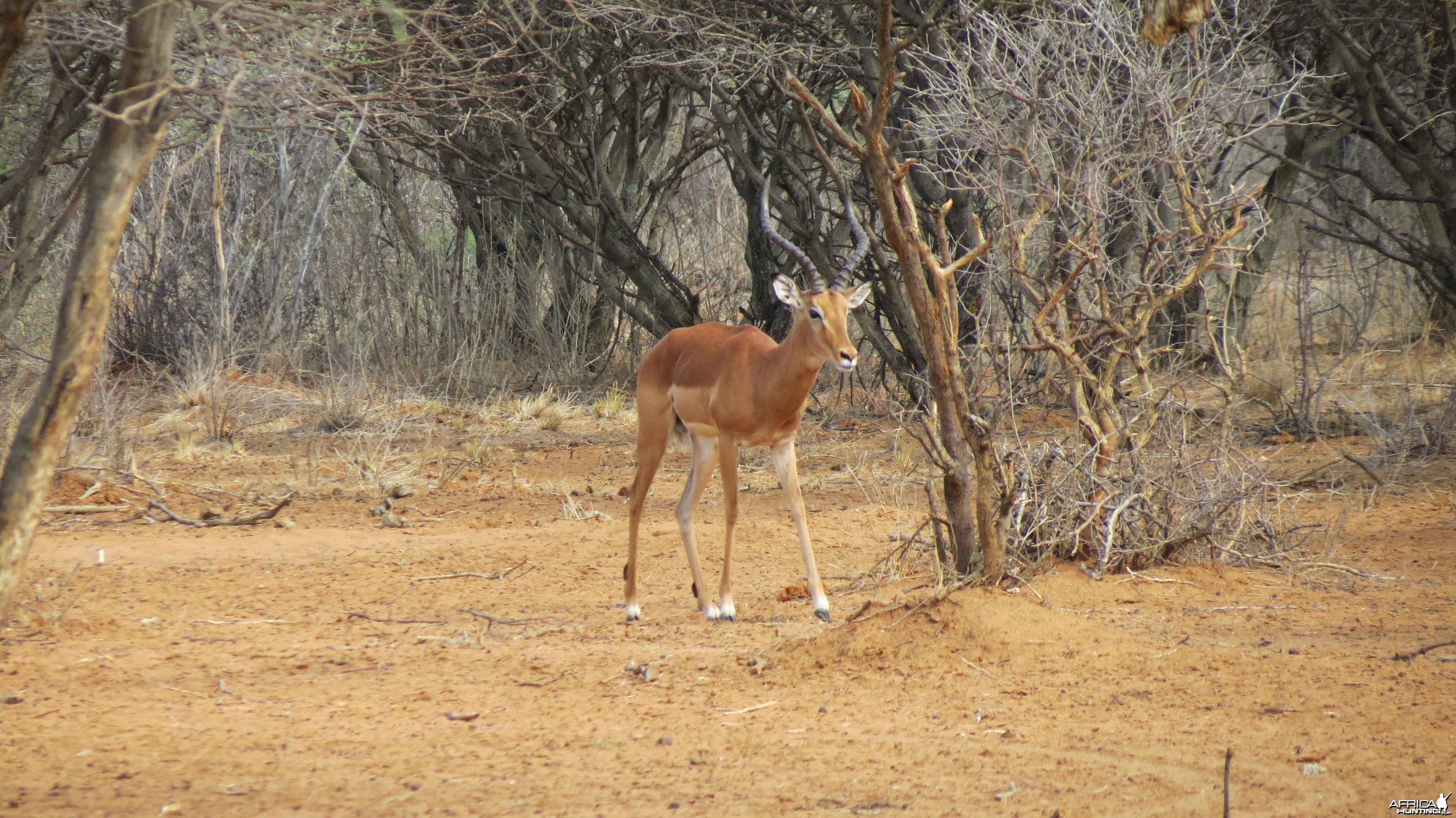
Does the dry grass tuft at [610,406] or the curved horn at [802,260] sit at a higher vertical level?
the curved horn at [802,260]

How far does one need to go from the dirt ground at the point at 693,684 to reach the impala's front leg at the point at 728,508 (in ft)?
0.37

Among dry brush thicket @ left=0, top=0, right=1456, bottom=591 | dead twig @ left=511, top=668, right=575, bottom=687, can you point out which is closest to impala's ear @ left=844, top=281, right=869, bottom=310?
dry brush thicket @ left=0, top=0, right=1456, bottom=591

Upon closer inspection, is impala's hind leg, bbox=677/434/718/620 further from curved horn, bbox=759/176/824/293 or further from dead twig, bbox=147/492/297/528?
dead twig, bbox=147/492/297/528

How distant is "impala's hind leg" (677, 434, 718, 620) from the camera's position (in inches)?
251

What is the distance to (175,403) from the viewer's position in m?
12.8

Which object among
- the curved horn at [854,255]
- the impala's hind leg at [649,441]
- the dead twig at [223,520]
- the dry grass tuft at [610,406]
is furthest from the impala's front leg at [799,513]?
the dry grass tuft at [610,406]

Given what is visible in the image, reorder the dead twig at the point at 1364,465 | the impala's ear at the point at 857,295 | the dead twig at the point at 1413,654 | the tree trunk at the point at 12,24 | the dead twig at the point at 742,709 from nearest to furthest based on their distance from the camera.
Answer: the tree trunk at the point at 12,24, the dead twig at the point at 742,709, the dead twig at the point at 1413,654, the impala's ear at the point at 857,295, the dead twig at the point at 1364,465

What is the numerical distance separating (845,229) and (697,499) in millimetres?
6553

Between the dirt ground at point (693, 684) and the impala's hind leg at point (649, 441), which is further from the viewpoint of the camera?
the impala's hind leg at point (649, 441)

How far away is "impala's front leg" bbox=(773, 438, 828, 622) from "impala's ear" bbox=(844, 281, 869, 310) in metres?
0.75

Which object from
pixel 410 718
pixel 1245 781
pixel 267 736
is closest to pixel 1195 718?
pixel 1245 781

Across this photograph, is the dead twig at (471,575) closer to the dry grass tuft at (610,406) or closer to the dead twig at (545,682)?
the dead twig at (545,682)

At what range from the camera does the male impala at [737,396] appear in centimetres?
621

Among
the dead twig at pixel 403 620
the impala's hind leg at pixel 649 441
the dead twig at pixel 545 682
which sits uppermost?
the impala's hind leg at pixel 649 441
